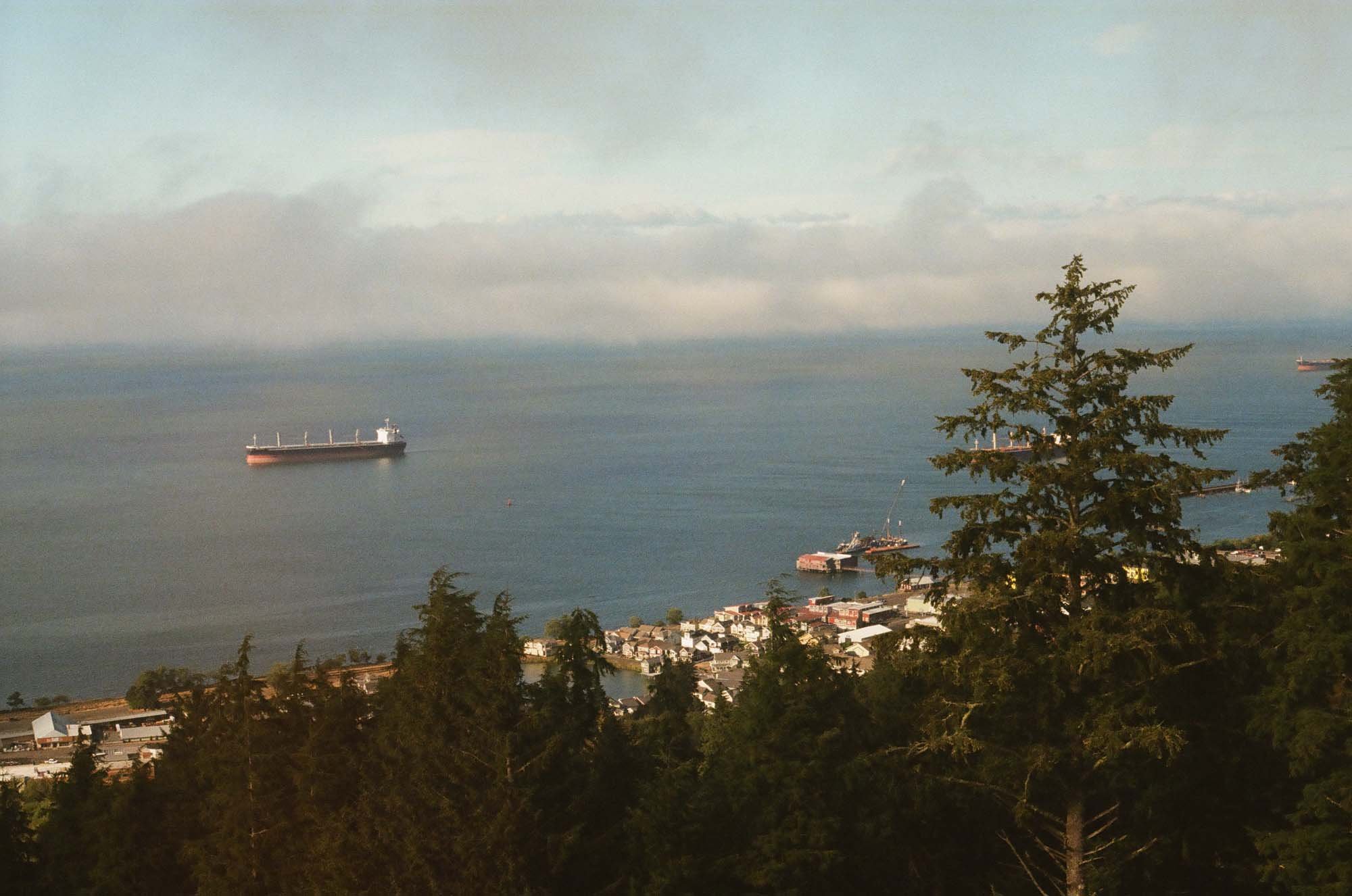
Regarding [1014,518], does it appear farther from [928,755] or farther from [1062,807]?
[1062,807]

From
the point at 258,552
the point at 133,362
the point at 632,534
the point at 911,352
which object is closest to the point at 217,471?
the point at 258,552

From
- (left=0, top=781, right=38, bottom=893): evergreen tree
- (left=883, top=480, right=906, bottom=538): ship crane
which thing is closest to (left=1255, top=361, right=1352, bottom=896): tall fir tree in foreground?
(left=0, top=781, right=38, bottom=893): evergreen tree

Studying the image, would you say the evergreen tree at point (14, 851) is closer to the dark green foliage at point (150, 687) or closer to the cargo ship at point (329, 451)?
the dark green foliage at point (150, 687)

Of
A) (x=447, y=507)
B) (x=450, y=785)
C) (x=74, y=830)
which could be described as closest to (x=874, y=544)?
(x=447, y=507)

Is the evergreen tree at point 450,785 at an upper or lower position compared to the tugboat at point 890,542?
upper

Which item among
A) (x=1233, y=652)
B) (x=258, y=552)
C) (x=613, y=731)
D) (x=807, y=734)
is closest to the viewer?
(x=1233, y=652)

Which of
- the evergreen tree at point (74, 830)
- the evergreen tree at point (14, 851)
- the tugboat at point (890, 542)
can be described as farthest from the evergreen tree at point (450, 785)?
the tugboat at point (890, 542)
